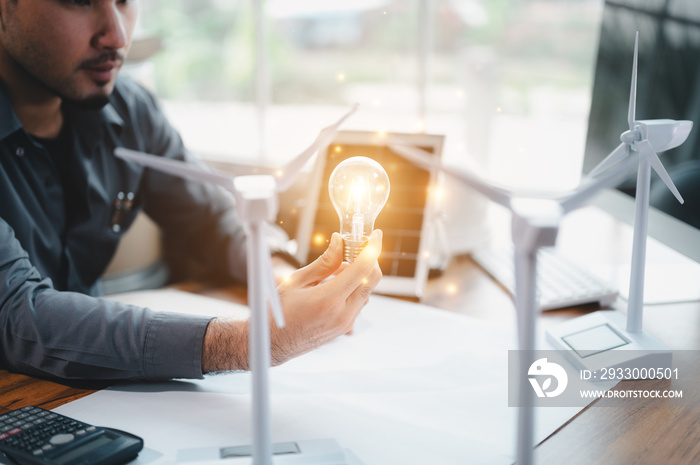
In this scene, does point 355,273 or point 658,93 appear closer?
point 355,273

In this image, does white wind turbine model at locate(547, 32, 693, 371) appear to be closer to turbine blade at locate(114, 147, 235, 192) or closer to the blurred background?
the blurred background

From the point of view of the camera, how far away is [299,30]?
92.7 inches

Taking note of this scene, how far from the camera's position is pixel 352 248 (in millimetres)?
854

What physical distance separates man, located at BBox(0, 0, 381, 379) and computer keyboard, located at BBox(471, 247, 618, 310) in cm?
45

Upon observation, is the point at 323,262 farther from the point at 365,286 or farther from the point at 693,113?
the point at 693,113

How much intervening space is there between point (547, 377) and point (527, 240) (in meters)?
0.40

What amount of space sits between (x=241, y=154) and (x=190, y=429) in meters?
1.60

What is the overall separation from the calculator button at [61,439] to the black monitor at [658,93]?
92 cm

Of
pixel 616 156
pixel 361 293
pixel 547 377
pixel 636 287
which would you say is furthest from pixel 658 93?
pixel 361 293

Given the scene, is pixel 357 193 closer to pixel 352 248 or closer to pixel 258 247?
pixel 352 248

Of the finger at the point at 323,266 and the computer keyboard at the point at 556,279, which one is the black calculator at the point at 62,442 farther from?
the computer keyboard at the point at 556,279

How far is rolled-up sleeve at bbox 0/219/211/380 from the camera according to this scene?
2.90 feet

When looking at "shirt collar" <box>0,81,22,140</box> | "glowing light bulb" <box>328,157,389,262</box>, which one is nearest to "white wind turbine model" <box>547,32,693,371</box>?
"glowing light bulb" <box>328,157,389,262</box>

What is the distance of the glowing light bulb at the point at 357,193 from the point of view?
0.88 m
